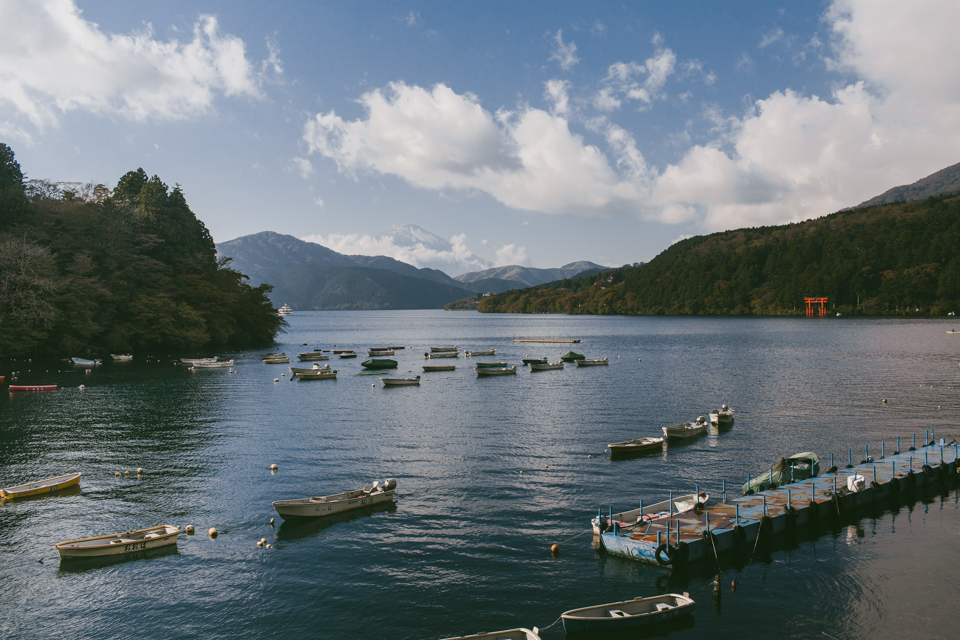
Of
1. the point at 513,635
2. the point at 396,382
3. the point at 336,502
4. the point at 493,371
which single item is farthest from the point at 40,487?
the point at 493,371

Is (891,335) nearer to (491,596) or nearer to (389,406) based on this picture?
(389,406)

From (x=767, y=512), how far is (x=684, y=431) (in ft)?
60.4

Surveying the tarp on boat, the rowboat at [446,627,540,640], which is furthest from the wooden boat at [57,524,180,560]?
the tarp on boat

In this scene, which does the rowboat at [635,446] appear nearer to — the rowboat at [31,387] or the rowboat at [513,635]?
the rowboat at [513,635]

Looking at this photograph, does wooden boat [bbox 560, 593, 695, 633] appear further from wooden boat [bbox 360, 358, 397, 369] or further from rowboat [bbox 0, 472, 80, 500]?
wooden boat [bbox 360, 358, 397, 369]

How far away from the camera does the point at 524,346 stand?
15850 centimetres

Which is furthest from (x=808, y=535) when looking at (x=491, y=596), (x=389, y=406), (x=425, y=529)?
(x=389, y=406)

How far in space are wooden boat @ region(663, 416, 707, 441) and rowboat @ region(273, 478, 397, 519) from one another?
2520cm

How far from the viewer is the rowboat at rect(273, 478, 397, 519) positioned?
29.5 metres

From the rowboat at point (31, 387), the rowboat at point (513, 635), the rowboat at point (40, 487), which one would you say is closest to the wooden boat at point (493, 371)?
the rowboat at point (31, 387)

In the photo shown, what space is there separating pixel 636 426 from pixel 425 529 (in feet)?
97.9

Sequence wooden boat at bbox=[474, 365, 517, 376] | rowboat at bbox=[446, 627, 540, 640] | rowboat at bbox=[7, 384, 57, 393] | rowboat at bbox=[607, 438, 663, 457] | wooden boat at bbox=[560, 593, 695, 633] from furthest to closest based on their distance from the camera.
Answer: wooden boat at bbox=[474, 365, 517, 376] < rowboat at bbox=[7, 384, 57, 393] < rowboat at bbox=[607, 438, 663, 457] < wooden boat at bbox=[560, 593, 695, 633] < rowboat at bbox=[446, 627, 540, 640]

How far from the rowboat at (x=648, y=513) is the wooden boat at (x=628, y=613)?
5286mm

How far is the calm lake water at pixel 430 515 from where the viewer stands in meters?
21.0
